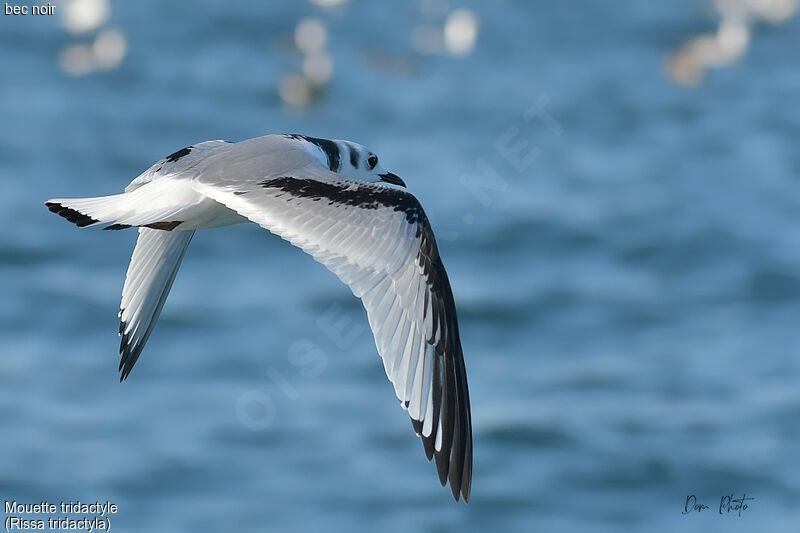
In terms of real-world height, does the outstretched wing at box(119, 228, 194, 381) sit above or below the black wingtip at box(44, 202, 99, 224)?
above

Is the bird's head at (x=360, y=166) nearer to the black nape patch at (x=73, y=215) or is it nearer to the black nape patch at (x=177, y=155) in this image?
the black nape patch at (x=177, y=155)

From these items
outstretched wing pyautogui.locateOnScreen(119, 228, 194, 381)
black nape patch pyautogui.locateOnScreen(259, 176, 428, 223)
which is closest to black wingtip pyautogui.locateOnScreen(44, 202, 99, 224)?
black nape patch pyautogui.locateOnScreen(259, 176, 428, 223)

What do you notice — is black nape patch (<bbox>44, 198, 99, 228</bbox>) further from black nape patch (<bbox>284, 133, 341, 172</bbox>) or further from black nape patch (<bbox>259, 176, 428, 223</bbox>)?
black nape patch (<bbox>284, 133, 341, 172</bbox>)

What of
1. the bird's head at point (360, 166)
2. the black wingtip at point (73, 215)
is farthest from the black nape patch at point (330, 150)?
the black wingtip at point (73, 215)

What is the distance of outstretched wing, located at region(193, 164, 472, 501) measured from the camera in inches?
201

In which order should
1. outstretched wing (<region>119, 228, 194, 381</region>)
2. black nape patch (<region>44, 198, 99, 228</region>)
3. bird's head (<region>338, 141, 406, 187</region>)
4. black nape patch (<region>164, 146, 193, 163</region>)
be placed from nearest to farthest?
black nape patch (<region>44, 198, 99, 228</region>) → black nape patch (<region>164, 146, 193, 163</region>) → bird's head (<region>338, 141, 406, 187</region>) → outstretched wing (<region>119, 228, 194, 381</region>)

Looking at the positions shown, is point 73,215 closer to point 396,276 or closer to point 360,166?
point 396,276

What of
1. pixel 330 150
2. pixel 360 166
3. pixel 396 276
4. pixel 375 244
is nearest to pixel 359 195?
pixel 375 244

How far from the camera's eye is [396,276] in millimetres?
5148

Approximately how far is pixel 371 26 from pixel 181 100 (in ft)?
6.14

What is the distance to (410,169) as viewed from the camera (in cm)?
1250

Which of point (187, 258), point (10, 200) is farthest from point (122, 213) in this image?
point (10, 200)

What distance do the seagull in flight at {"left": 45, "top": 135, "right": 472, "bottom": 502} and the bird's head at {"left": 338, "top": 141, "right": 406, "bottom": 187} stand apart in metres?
0.59

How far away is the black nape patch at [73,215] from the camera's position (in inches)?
194
